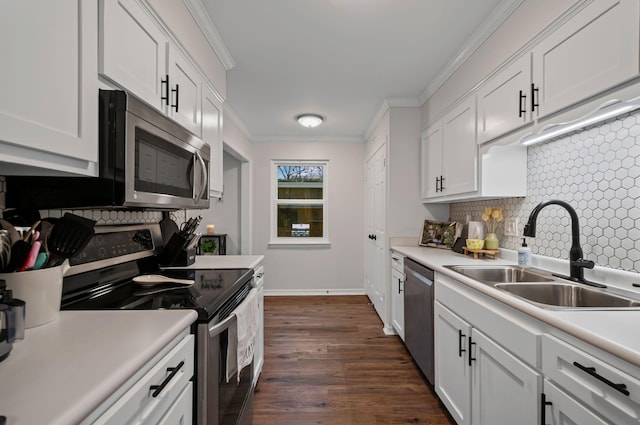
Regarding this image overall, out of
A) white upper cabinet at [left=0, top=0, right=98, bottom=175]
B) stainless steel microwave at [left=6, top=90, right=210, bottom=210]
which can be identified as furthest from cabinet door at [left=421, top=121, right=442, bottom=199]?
white upper cabinet at [left=0, top=0, right=98, bottom=175]

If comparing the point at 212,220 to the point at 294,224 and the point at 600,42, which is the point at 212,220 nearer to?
the point at 294,224

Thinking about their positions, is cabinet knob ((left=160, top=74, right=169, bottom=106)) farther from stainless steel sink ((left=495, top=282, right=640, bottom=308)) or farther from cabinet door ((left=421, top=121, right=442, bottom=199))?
cabinet door ((left=421, top=121, right=442, bottom=199))

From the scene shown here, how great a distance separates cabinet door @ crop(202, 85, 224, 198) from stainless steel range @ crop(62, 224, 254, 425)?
57cm

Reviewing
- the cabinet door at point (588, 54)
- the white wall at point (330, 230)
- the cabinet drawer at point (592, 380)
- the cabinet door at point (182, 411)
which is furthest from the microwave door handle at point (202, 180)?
the white wall at point (330, 230)

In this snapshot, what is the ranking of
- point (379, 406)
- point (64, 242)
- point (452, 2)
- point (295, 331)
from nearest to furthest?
point (64, 242)
point (452, 2)
point (379, 406)
point (295, 331)

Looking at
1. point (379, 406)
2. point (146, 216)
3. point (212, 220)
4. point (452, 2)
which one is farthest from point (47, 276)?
point (212, 220)

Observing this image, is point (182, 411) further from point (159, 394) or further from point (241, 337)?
point (241, 337)

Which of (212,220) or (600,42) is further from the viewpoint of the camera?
(212,220)

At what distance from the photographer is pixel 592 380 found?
0.89 metres

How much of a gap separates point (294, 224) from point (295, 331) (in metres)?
2.00

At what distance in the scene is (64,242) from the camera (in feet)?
3.33

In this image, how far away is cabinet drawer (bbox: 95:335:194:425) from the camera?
0.68 metres

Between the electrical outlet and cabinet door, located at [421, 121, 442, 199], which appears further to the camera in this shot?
cabinet door, located at [421, 121, 442, 199]

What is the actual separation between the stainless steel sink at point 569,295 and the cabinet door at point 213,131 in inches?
73.5
